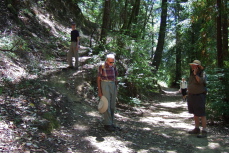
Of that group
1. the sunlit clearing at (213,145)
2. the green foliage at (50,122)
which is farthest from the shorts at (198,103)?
the green foliage at (50,122)

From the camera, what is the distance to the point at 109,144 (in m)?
4.93

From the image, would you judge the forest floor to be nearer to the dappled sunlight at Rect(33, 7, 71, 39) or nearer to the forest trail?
the forest trail

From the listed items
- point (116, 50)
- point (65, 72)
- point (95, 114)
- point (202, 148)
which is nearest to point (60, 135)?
point (95, 114)

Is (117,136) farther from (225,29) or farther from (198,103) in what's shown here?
(225,29)

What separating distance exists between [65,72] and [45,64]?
1.06 meters

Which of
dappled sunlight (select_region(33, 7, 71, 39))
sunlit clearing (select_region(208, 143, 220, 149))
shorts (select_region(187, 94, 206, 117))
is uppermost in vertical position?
dappled sunlight (select_region(33, 7, 71, 39))

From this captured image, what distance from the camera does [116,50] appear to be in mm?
10180

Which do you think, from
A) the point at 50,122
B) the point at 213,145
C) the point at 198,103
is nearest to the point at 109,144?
the point at 50,122

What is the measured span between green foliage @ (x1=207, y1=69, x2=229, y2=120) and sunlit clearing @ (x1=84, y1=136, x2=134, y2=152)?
3.52 metres

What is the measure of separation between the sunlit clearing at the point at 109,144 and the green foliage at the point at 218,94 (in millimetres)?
3520

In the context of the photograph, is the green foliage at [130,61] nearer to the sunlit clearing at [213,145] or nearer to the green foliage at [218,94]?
the green foliage at [218,94]

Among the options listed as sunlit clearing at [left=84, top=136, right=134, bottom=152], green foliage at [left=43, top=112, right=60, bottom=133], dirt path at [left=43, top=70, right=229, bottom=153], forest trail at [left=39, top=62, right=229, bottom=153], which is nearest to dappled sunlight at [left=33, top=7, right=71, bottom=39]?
forest trail at [left=39, top=62, right=229, bottom=153]

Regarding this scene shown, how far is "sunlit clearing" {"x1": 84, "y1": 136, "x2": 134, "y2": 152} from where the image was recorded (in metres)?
4.65

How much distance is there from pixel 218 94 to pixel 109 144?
14.1 ft
